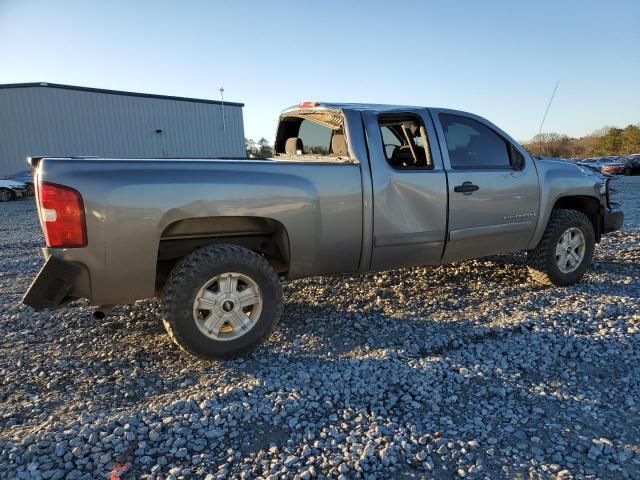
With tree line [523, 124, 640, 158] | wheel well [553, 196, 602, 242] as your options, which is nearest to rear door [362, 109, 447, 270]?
wheel well [553, 196, 602, 242]

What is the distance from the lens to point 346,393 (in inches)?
111

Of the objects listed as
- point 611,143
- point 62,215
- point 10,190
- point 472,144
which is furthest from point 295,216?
point 611,143

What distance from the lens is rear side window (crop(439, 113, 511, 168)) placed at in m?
4.31

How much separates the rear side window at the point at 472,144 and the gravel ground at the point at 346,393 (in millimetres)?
1384

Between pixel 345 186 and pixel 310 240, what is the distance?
51 centimetres

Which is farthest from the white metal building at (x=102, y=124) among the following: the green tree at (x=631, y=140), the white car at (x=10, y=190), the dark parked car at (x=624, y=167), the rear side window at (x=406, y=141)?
the green tree at (x=631, y=140)

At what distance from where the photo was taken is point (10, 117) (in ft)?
77.7

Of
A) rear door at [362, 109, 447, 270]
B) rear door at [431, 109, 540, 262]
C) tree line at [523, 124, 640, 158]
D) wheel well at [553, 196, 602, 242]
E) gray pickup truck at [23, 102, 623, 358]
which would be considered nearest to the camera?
gray pickup truck at [23, 102, 623, 358]

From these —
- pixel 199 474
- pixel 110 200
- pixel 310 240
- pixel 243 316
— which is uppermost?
pixel 110 200

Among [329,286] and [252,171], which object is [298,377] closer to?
[252,171]

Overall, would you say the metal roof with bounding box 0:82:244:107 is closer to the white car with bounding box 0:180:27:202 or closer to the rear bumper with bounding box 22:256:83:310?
the white car with bounding box 0:180:27:202

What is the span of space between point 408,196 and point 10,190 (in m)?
20.6

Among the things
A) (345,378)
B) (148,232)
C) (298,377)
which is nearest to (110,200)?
(148,232)

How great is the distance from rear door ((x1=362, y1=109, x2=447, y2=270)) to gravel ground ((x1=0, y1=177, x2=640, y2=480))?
2.08 ft
